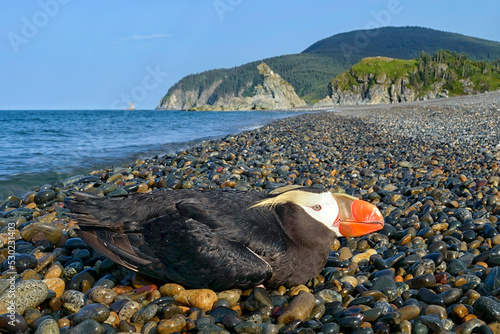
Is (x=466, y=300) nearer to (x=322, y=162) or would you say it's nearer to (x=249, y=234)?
(x=249, y=234)

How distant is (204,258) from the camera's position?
3230 millimetres

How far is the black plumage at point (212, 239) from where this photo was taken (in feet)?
10.7

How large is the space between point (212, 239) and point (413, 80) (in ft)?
400

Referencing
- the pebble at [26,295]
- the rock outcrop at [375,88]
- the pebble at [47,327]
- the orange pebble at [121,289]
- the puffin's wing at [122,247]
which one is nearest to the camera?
the pebble at [47,327]

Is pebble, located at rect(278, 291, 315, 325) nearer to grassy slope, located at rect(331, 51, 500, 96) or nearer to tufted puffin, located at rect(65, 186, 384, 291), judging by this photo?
tufted puffin, located at rect(65, 186, 384, 291)

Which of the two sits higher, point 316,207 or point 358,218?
point 316,207

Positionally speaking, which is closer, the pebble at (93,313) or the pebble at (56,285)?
the pebble at (93,313)

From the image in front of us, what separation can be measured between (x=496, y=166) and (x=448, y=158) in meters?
1.78

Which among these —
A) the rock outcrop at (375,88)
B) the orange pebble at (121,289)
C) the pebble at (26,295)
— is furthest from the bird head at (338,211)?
the rock outcrop at (375,88)

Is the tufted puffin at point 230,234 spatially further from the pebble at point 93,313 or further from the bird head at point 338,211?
the pebble at point 93,313

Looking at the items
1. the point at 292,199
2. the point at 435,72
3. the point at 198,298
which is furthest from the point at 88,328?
the point at 435,72

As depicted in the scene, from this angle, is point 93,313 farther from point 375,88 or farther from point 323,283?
→ point 375,88

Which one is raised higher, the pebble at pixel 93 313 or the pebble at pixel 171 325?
the pebble at pixel 93 313

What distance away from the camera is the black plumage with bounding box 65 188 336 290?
129 inches
